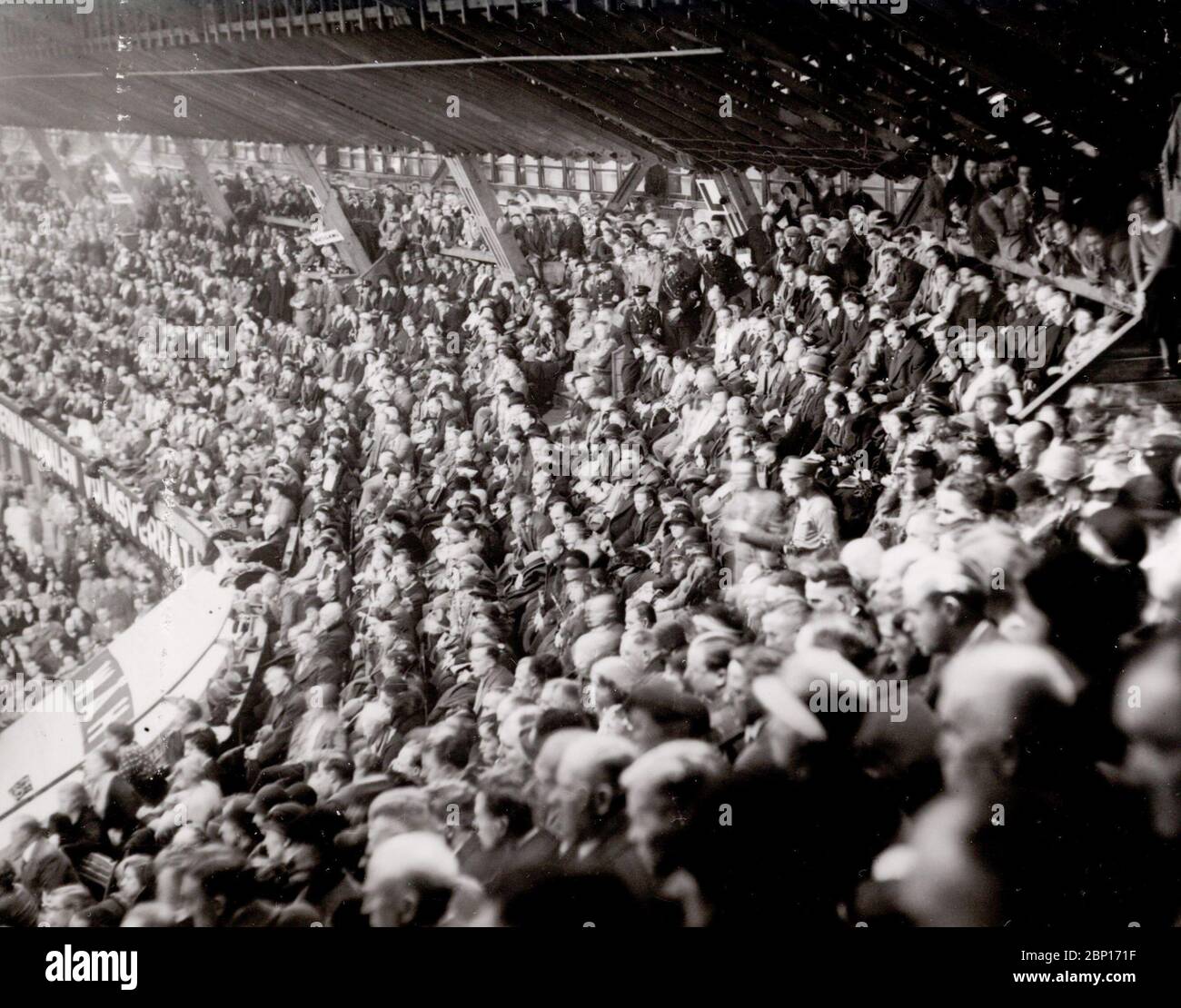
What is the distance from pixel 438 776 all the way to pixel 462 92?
283 inches

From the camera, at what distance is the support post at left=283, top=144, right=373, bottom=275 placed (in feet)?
43.8

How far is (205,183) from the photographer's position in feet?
52.9

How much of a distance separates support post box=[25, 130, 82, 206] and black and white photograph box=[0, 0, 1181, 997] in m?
6.65

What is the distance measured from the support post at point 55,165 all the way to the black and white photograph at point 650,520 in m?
6.65

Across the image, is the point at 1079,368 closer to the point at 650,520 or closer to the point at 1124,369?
the point at 1124,369

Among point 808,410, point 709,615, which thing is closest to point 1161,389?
point 808,410

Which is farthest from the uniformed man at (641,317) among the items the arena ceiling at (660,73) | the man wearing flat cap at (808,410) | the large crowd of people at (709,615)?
the man wearing flat cap at (808,410)

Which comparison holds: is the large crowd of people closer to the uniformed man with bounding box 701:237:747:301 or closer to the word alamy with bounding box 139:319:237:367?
the uniformed man with bounding box 701:237:747:301

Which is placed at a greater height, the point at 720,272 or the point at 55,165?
the point at 55,165

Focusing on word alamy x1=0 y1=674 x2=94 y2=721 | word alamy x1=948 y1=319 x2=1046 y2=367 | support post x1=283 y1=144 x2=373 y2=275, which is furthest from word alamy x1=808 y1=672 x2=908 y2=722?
support post x1=283 y1=144 x2=373 y2=275

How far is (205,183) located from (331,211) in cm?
381

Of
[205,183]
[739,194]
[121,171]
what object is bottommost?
[739,194]
